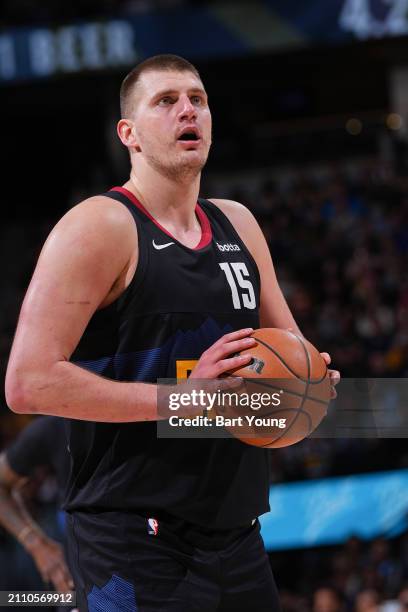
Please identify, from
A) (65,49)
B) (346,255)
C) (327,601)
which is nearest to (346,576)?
(327,601)

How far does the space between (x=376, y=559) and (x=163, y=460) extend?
589cm

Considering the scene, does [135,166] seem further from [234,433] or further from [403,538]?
[403,538]

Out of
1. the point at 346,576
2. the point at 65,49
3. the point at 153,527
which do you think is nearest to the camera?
the point at 153,527

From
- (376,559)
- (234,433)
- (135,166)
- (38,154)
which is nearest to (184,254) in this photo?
(135,166)

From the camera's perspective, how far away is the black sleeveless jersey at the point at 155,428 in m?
2.62

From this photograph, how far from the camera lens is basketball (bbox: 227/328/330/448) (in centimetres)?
246

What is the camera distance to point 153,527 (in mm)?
2607

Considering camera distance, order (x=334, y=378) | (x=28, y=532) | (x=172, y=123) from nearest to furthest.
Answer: (x=334, y=378)
(x=172, y=123)
(x=28, y=532)

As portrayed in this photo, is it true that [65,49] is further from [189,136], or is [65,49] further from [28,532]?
[189,136]

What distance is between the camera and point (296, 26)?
12.4 metres

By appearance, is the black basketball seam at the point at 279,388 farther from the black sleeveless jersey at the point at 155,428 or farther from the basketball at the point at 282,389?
the black sleeveless jersey at the point at 155,428

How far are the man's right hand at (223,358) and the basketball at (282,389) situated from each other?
0.03 meters

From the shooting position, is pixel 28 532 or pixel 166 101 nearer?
pixel 166 101

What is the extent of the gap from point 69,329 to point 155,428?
374 millimetres
